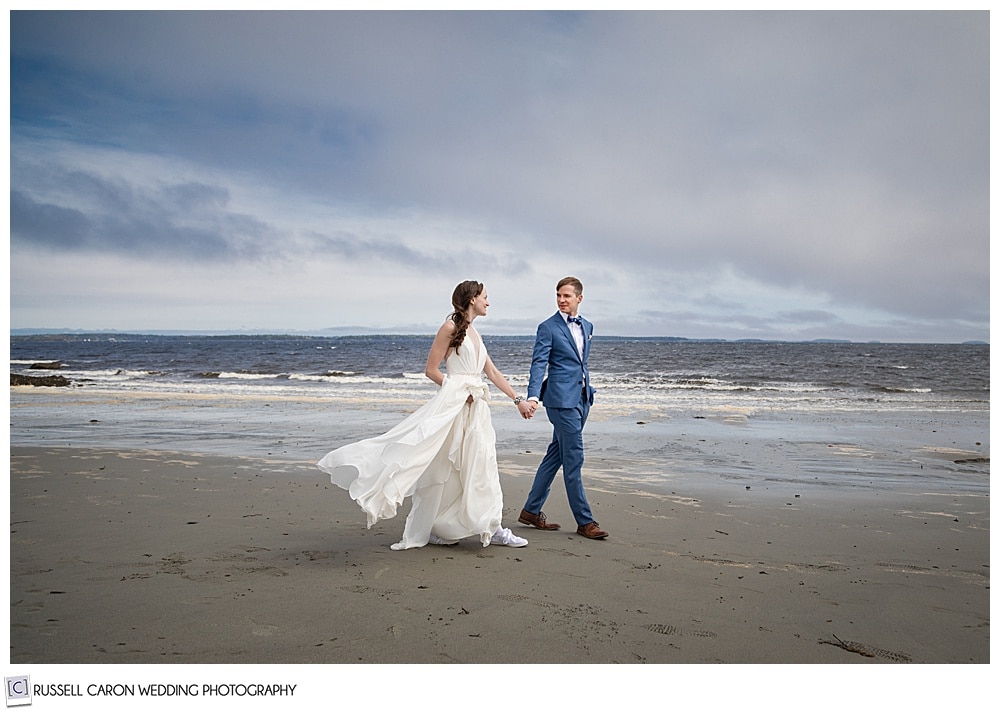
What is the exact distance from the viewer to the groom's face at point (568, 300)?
507 centimetres

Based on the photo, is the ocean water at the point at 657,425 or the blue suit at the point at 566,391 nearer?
the blue suit at the point at 566,391

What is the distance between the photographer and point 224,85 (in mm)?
9672

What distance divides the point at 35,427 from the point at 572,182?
10.5 m

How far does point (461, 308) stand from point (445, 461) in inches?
39.5

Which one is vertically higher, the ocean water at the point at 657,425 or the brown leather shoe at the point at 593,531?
the brown leather shoe at the point at 593,531

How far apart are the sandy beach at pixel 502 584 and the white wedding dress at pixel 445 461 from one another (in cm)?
20

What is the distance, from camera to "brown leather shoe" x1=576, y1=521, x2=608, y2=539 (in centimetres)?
490

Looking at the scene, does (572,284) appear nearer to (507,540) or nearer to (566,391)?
(566,391)

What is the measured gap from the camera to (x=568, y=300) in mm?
5078

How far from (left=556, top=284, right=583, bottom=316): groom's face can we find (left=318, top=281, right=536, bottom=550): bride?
71cm

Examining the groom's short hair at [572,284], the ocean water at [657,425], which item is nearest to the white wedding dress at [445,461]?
the groom's short hair at [572,284]

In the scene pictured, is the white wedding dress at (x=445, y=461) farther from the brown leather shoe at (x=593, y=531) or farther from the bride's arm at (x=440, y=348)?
the brown leather shoe at (x=593, y=531)

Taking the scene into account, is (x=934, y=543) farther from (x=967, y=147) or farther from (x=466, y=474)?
(x=967, y=147)

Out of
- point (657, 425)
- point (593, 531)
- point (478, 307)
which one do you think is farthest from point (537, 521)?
point (657, 425)
